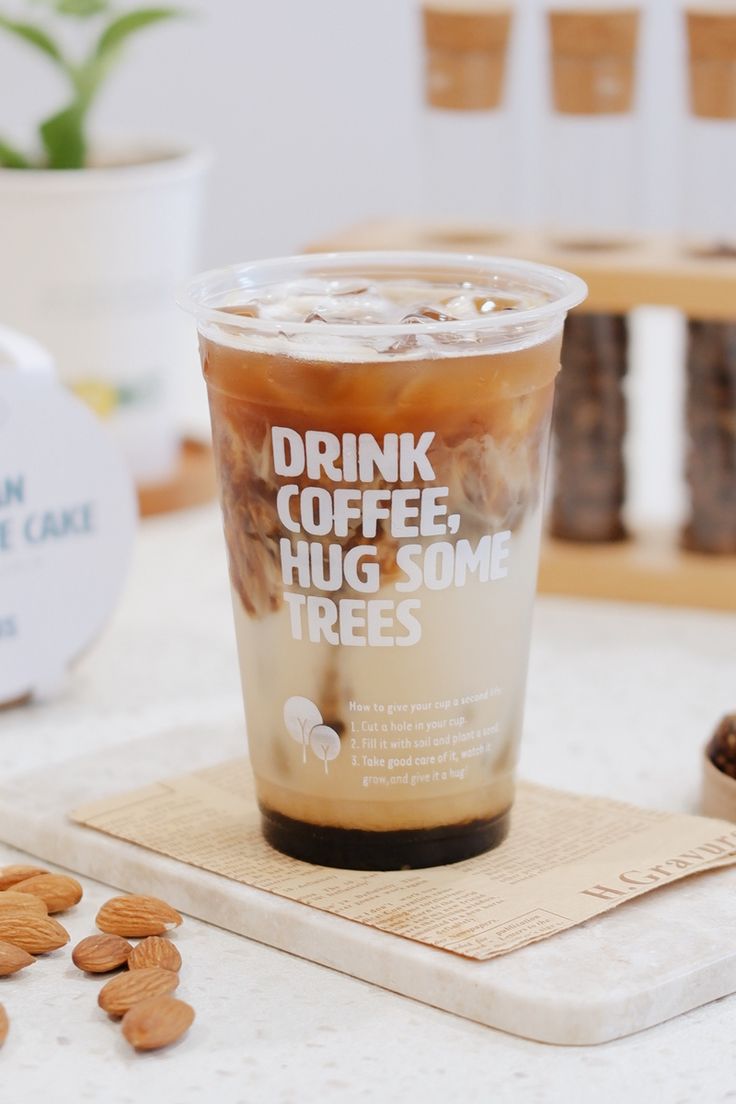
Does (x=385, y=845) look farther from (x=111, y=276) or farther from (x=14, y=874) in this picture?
(x=111, y=276)

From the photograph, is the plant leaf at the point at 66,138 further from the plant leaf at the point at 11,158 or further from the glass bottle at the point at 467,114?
the glass bottle at the point at 467,114

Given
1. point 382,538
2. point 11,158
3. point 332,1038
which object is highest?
point 11,158

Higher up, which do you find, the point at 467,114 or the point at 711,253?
the point at 467,114

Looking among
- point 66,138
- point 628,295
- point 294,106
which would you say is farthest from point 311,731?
point 294,106

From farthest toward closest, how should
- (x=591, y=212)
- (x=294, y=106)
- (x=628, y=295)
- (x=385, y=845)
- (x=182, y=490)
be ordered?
(x=294, y=106), (x=182, y=490), (x=591, y=212), (x=628, y=295), (x=385, y=845)

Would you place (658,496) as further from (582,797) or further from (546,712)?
(582,797)

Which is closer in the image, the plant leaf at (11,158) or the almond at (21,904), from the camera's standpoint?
the almond at (21,904)

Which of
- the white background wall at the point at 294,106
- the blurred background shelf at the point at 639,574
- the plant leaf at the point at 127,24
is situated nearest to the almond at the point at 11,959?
the blurred background shelf at the point at 639,574
